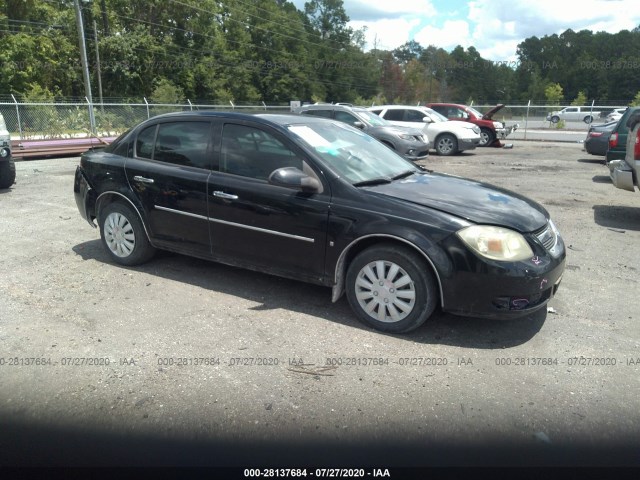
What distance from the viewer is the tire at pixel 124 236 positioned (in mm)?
5433

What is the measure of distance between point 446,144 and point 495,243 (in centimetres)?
1406

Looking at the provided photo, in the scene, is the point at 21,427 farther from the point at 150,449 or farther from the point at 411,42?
the point at 411,42

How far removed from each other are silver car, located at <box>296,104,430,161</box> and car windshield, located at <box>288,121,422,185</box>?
27.0 feet

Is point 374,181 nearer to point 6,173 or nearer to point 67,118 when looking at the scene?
point 6,173

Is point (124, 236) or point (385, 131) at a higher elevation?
point (385, 131)

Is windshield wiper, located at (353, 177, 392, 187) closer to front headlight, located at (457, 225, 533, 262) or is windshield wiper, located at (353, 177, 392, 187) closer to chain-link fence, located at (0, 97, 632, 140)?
front headlight, located at (457, 225, 533, 262)

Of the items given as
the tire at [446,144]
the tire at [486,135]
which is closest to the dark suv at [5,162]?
the tire at [446,144]

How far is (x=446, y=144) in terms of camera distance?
1731 cm

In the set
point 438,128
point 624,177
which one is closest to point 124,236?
point 624,177

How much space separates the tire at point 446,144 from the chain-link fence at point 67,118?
7.03 m

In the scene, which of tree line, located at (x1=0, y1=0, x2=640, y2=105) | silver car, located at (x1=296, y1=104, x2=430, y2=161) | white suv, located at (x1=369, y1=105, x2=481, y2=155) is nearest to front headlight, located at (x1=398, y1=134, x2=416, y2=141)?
silver car, located at (x1=296, y1=104, x2=430, y2=161)

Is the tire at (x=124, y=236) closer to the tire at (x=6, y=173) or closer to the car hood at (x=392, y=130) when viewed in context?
the tire at (x=6, y=173)

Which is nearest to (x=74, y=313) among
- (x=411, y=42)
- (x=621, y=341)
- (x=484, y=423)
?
(x=484, y=423)

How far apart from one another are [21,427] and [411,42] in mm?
128538
